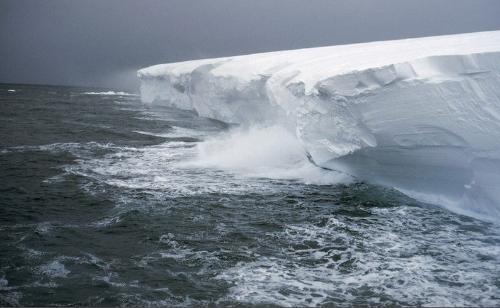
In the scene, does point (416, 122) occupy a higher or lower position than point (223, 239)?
higher

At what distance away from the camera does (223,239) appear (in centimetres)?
718

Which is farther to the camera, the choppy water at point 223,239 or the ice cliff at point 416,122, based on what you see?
the ice cliff at point 416,122

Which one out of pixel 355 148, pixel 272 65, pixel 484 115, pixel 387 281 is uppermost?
pixel 272 65

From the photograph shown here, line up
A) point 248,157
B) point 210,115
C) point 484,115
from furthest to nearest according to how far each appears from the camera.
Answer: point 210,115 → point 248,157 → point 484,115

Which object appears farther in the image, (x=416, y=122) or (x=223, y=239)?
(x=416, y=122)

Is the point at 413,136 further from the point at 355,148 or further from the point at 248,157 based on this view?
the point at 248,157

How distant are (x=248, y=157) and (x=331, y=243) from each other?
22.4 ft

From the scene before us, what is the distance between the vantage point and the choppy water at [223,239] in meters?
5.41

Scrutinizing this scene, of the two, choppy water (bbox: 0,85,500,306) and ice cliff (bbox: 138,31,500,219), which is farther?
ice cliff (bbox: 138,31,500,219)

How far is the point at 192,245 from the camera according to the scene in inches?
270

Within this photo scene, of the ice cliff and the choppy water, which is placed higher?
the ice cliff

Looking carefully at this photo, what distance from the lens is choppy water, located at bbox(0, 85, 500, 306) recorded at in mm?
5414

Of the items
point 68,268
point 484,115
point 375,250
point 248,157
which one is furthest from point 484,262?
point 248,157

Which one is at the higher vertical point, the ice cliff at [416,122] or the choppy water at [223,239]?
the ice cliff at [416,122]
